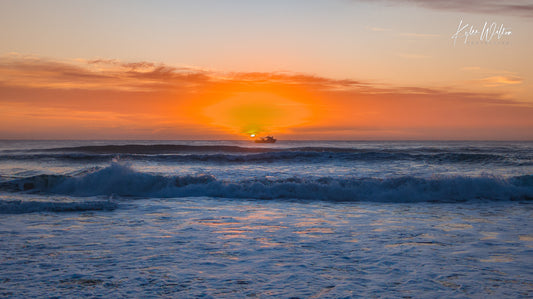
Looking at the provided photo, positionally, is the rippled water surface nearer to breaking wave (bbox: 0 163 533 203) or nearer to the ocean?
the ocean

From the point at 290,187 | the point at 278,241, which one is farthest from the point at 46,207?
the point at 290,187

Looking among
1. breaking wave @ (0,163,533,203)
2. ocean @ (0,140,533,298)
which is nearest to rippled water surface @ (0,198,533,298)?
ocean @ (0,140,533,298)

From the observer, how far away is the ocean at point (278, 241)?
4117mm

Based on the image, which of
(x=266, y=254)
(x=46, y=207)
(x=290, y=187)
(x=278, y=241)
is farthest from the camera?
(x=290, y=187)

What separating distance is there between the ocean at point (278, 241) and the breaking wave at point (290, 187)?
0.06 metres

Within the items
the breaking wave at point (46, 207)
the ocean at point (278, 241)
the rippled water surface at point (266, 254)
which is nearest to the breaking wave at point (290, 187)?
the ocean at point (278, 241)

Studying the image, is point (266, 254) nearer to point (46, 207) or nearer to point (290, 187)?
point (46, 207)

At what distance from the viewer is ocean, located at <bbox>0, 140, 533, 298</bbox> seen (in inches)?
162

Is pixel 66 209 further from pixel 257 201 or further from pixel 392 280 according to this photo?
pixel 392 280

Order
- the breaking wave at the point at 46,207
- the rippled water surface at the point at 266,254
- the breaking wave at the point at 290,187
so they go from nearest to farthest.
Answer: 1. the rippled water surface at the point at 266,254
2. the breaking wave at the point at 46,207
3. the breaking wave at the point at 290,187

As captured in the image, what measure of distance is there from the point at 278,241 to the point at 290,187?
637 centimetres

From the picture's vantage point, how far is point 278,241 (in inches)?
239

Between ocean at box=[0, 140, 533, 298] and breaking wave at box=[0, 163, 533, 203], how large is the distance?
62 mm

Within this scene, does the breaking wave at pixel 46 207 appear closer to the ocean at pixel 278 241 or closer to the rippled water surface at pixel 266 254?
the ocean at pixel 278 241
